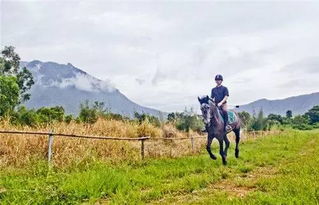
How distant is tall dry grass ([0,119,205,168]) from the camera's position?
1248cm

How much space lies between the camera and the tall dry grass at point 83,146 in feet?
41.0

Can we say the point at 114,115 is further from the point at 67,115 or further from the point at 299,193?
the point at 299,193

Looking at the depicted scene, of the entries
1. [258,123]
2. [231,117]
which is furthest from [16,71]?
[231,117]

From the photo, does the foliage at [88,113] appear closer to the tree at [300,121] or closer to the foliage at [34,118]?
the foliage at [34,118]

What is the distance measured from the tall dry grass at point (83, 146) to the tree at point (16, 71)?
41.7m

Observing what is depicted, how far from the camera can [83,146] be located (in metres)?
14.2

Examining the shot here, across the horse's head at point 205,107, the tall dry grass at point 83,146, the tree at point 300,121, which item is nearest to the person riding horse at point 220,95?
the horse's head at point 205,107

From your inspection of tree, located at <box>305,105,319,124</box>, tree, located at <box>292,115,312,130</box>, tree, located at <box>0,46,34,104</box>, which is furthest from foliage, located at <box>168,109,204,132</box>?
tree, located at <box>305,105,319,124</box>

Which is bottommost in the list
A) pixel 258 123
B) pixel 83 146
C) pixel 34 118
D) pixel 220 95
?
pixel 83 146

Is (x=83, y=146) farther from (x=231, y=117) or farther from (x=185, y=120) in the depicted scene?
(x=185, y=120)

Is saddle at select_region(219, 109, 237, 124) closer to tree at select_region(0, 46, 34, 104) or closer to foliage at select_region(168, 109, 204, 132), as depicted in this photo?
foliage at select_region(168, 109, 204, 132)

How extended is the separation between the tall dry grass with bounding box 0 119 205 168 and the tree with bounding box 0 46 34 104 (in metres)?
41.7

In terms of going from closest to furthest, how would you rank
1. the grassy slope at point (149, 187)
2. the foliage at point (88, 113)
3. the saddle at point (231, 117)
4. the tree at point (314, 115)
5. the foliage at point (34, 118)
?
1. the grassy slope at point (149, 187)
2. the foliage at point (34, 118)
3. the saddle at point (231, 117)
4. the foliage at point (88, 113)
5. the tree at point (314, 115)

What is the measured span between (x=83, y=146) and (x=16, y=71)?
173 feet
